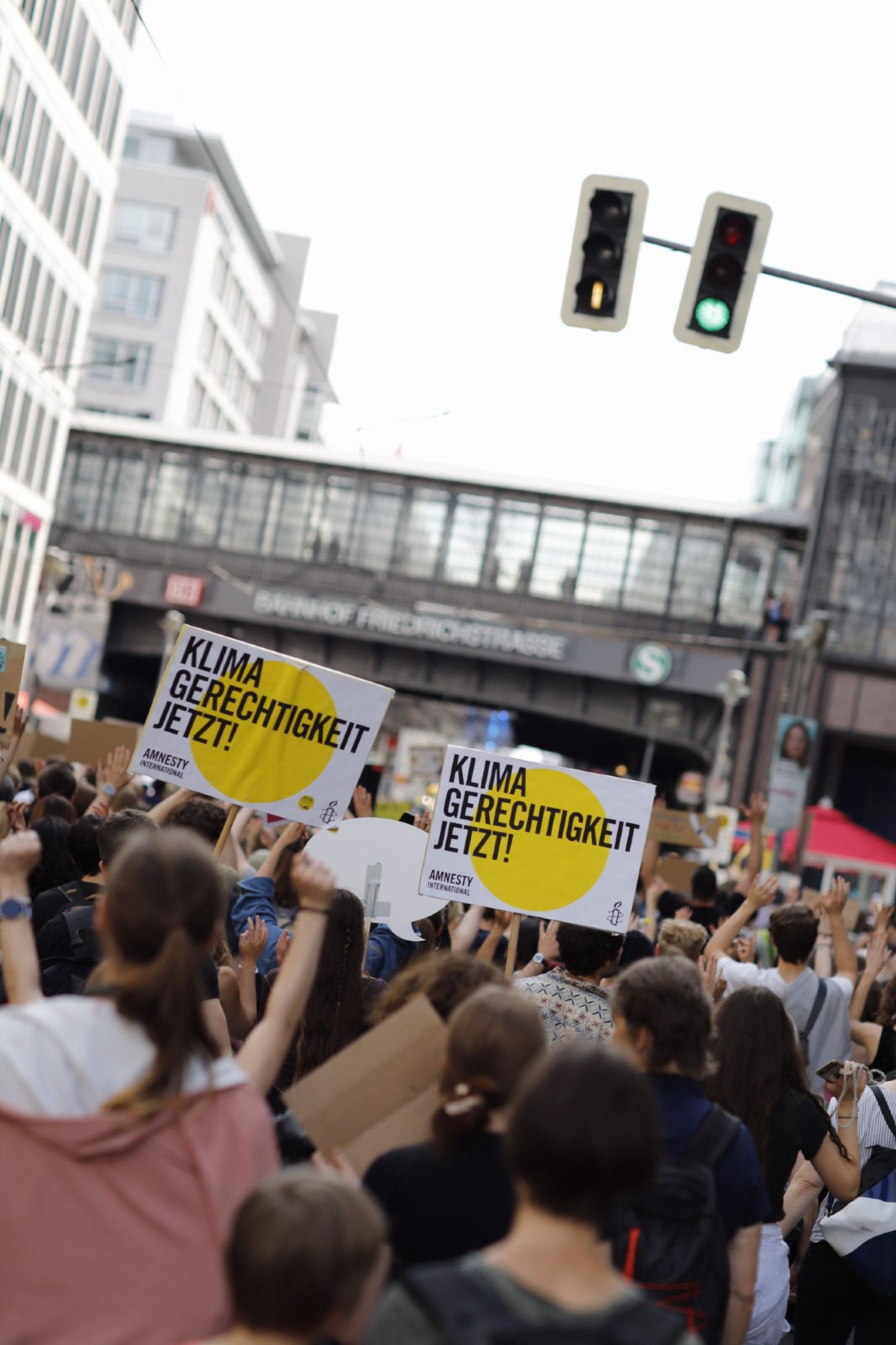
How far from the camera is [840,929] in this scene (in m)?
7.36

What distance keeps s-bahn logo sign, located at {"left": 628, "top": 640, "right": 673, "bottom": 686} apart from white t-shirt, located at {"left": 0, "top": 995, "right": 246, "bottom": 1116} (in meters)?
40.2

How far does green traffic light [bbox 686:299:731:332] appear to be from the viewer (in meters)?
10.3

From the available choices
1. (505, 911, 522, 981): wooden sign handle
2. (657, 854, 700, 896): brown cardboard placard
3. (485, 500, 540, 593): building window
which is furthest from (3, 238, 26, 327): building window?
(505, 911, 522, 981): wooden sign handle

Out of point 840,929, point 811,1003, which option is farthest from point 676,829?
point 811,1003

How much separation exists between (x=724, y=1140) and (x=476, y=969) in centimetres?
72

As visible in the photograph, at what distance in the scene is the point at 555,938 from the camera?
18.7ft

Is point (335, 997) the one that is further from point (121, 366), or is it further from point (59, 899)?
point (121, 366)

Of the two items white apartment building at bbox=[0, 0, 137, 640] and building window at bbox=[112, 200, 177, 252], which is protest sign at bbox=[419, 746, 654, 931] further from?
building window at bbox=[112, 200, 177, 252]

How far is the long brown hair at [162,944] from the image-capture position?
9.13 ft

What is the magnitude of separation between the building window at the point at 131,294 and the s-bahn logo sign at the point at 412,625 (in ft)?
121

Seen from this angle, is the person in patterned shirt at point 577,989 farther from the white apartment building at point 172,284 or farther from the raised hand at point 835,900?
the white apartment building at point 172,284

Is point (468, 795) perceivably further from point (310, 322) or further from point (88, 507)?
point (310, 322)

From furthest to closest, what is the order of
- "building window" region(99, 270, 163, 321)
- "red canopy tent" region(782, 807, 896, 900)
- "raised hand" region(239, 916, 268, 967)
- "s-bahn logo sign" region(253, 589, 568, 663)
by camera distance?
"building window" region(99, 270, 163, 321) < "s-bahn logo sign" region(253, 589, 568, 663) < "red canopy tent" region(782, 807, 896, 900) < "raised hand" region(239, 916, 268, 967)

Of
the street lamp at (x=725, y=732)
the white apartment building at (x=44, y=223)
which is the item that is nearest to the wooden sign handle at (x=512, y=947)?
the street lamp at (x=725, y=732)
